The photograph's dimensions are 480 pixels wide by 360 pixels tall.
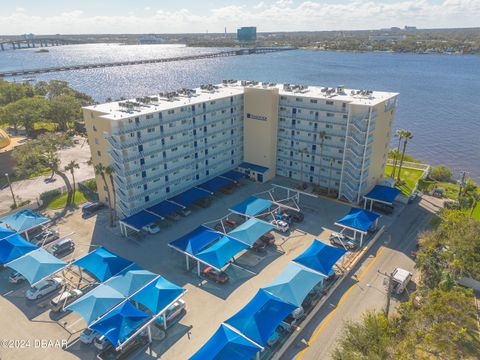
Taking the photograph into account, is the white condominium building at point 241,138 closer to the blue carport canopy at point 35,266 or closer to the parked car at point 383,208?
the parked car at point 383,208

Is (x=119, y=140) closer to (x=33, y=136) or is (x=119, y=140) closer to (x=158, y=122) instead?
(x=158, y=122)

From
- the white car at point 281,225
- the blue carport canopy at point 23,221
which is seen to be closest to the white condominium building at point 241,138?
the blue carport canopy at point 23,221

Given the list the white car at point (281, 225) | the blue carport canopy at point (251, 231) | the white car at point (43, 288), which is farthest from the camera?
the white car at point (281, 225)

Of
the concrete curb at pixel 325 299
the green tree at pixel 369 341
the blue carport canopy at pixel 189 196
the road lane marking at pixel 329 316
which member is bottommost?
the road lane marking at pixel 329 316

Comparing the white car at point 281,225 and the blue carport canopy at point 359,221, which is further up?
the blue carport canopy at point 359,221

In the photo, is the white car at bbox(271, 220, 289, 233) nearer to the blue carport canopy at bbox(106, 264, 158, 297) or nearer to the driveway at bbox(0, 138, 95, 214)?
the blue carport canopy at bbox(106, 264, 158, 297)

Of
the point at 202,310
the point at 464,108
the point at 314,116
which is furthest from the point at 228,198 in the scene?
the point at 464,108

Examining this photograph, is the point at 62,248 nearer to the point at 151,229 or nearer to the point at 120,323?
the point at 151,229

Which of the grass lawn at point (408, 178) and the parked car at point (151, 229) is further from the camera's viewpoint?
the grass lawn at point (408, 178)
